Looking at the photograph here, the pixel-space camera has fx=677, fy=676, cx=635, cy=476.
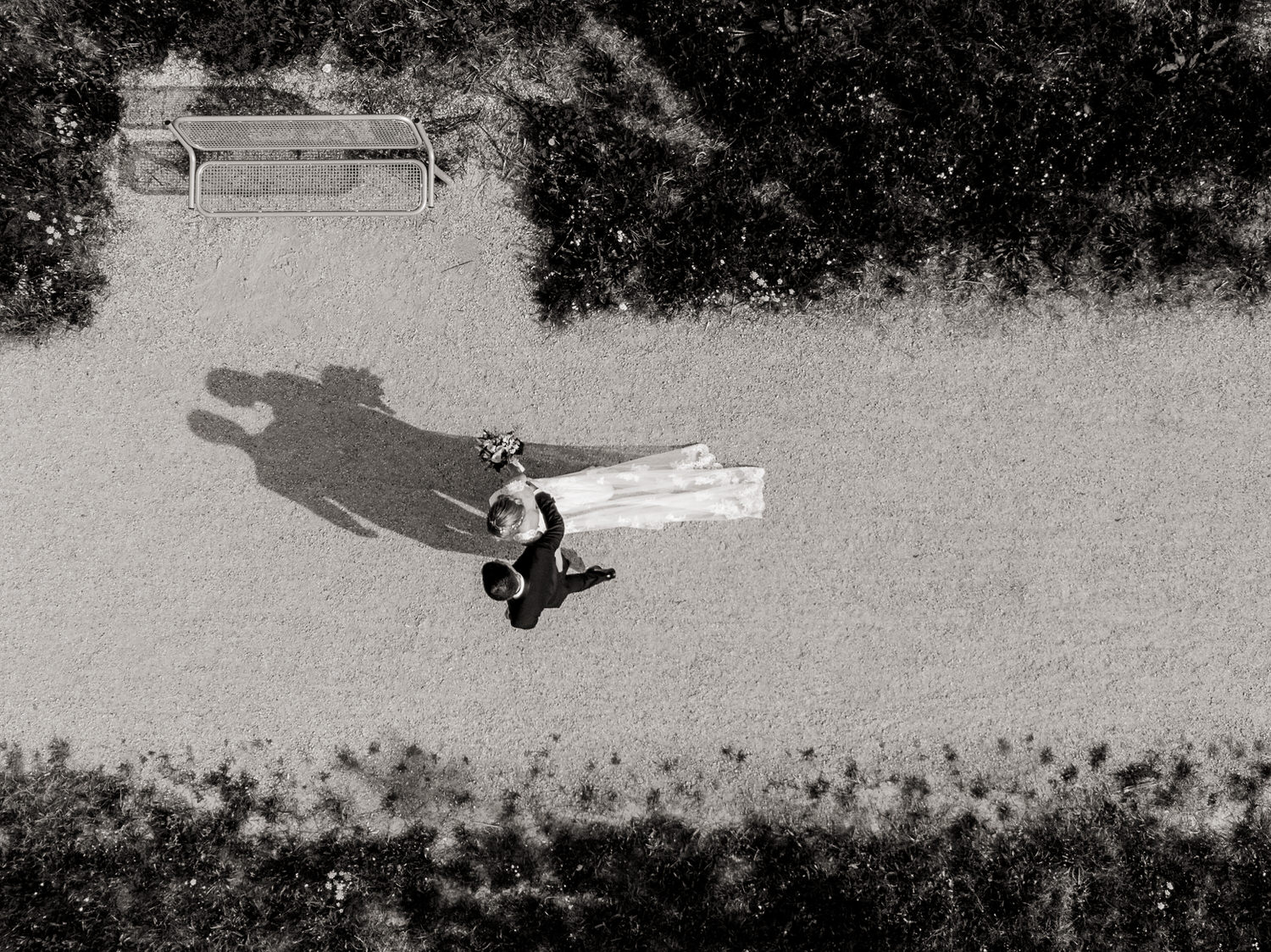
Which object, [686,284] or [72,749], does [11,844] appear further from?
[686,284]

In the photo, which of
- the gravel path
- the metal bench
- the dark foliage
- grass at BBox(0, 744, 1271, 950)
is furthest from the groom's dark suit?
the metal bench

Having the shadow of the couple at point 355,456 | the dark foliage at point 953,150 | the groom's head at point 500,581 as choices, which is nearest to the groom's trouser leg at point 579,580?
the shadow of the couple at point 355,456

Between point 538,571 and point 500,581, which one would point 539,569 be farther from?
point 500,581

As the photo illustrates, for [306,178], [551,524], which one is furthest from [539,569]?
[306,178]

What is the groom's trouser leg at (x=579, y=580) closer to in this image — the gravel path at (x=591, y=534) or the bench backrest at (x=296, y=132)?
the gravel path at (x=591, y=534)

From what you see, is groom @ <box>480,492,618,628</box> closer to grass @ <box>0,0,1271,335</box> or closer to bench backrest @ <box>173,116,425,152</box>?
grass @ <box>0,0,1271,335</box>

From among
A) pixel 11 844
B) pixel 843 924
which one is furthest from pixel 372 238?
pixel 843 924

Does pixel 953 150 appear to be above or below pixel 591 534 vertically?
above
